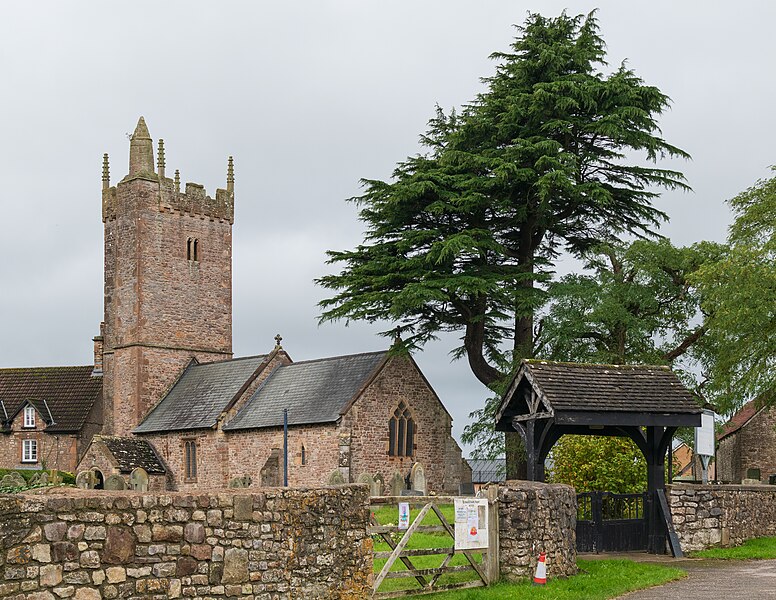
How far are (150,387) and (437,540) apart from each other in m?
33.8

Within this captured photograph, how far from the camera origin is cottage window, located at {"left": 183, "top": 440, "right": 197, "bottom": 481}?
49.2 metres

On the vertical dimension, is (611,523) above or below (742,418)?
below

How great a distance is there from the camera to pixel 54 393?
62938mm

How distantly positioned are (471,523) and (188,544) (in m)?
6.08

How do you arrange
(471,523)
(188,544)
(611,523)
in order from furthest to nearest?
1. (611,523)
2. (471,523)
3. (188,544)

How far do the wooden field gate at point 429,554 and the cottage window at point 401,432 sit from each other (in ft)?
83.2

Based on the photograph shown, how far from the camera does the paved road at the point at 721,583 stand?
55.1 ft

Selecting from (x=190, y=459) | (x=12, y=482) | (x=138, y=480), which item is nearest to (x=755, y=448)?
(x=190, y=459)

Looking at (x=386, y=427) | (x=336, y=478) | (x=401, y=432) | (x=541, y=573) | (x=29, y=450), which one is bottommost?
(x=541, y=573)

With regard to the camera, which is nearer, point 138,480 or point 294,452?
point 294,452

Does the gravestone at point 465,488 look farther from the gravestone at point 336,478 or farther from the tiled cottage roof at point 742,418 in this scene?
the tiled cottage roof at point 742,418

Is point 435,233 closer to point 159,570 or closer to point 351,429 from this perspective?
point 351,429

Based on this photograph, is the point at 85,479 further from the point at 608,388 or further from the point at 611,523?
the point at 608,388

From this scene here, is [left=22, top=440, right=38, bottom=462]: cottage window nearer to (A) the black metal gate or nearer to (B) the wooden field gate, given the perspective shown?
(A) the black metal gate
